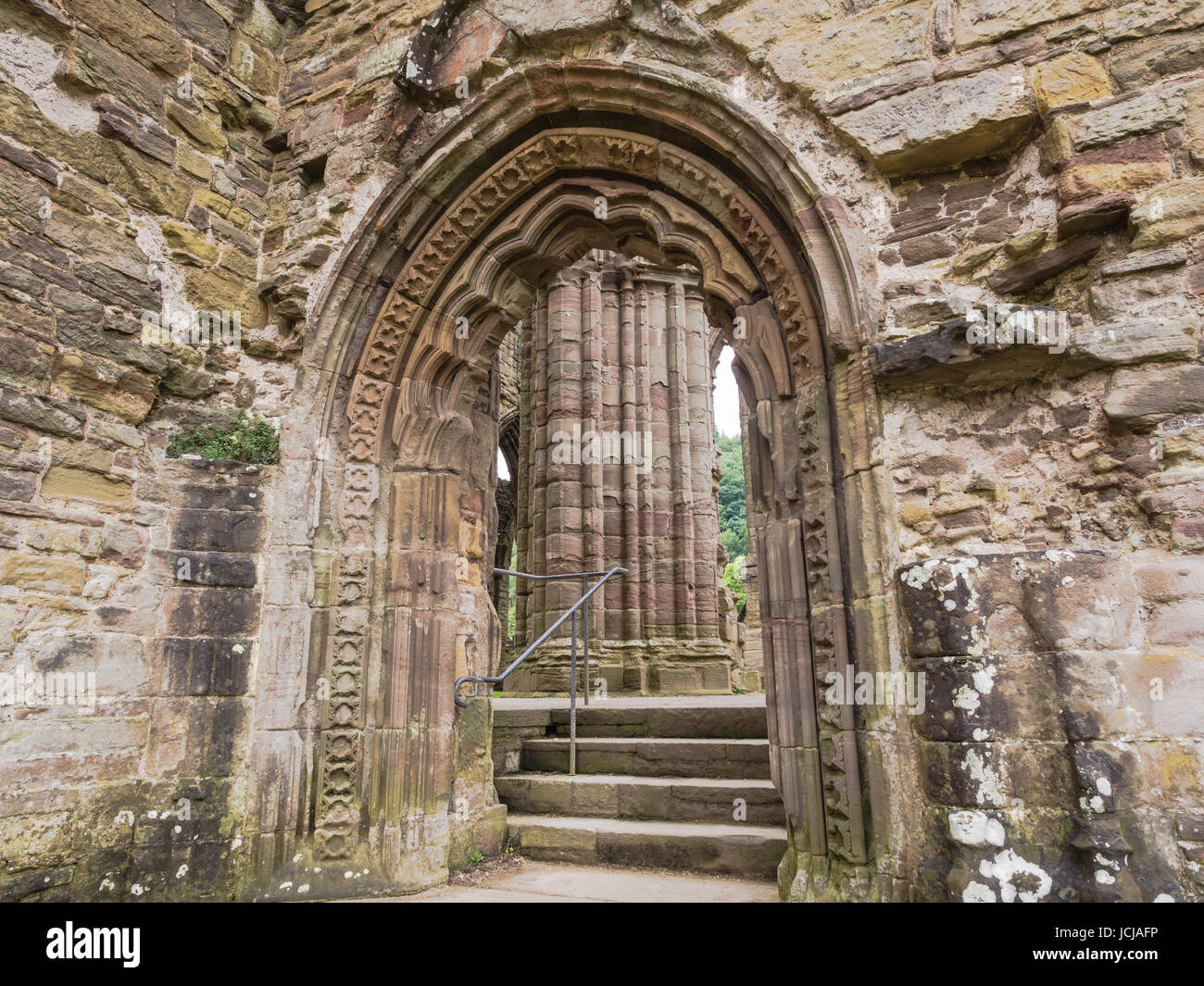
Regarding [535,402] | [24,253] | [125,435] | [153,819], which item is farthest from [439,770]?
[535,402]

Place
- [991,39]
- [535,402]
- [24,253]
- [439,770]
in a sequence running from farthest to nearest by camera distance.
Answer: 1. [535,402]
2. [439,770]
3. [24,253]
4. [991,39]

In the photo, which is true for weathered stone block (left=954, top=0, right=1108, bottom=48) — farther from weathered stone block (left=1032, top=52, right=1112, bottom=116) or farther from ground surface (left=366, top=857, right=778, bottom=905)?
ground surface (left=366, top=857, right=778, bottom=905)

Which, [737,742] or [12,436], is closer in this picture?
[12,436]

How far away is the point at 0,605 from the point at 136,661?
0.63 m

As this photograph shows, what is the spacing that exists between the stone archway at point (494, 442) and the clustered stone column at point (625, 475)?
495 centimetres

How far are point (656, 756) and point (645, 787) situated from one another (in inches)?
15.6

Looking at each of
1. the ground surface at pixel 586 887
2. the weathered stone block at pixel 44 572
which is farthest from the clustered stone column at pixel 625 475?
the weathered stone block at pixel 44 572

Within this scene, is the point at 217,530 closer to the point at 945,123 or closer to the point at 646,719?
the point at 646,719

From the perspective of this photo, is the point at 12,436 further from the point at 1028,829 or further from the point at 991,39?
the point at 991,39

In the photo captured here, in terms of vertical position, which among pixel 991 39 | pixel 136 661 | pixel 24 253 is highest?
pixel 991 39

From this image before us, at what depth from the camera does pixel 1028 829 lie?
8.25 feet

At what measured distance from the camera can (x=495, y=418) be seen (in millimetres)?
5262

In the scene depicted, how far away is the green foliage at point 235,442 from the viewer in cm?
407

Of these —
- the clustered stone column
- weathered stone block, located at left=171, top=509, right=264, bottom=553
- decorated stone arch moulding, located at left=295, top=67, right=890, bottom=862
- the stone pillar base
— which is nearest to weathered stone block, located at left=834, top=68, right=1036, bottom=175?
decorated stone arch moulding, located at left=295, top=67, right=890, bottom=862
